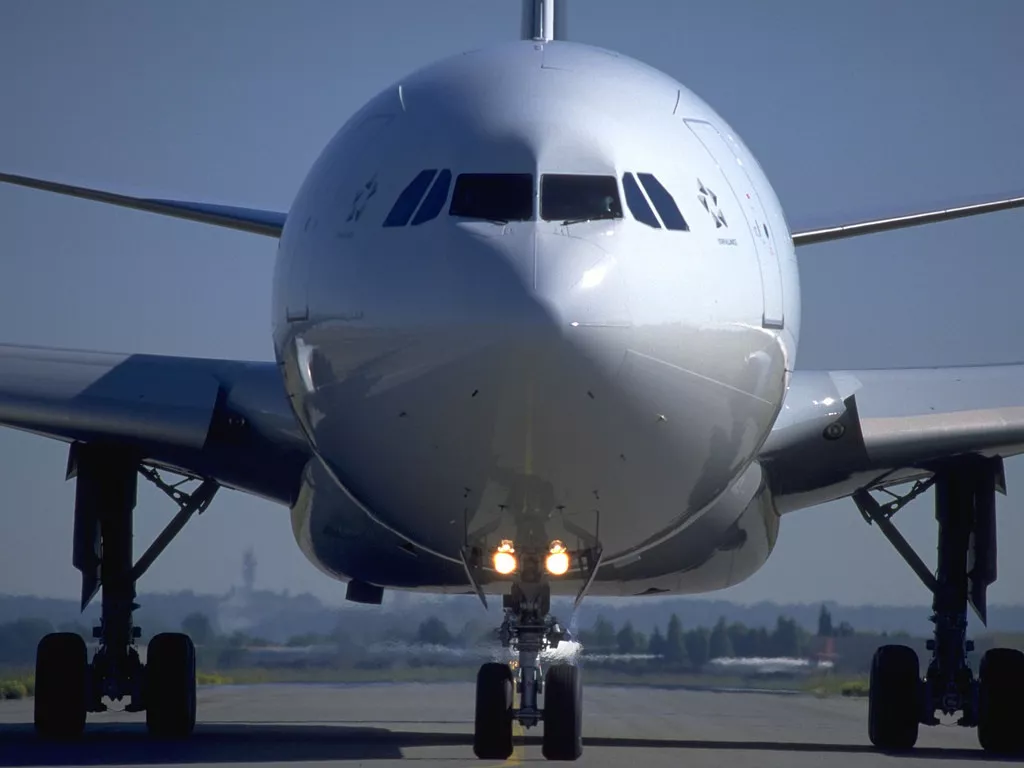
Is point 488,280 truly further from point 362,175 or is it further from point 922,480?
point 922,480

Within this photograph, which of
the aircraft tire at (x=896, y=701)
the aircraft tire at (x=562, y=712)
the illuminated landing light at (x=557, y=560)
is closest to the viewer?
the illuminated landing light at (x=557, y=560)

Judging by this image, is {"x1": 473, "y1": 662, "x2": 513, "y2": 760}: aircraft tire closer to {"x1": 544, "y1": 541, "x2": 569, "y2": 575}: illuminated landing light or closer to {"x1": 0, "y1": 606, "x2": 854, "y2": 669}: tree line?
{"x1": 544, "y1": 541, "x2": 569, "y2": 575}: illuminated landing light

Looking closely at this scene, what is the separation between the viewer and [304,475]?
1627 centimetres

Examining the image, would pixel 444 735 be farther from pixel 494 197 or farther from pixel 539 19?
pixel 494 197

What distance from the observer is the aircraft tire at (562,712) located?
1338 centimetres

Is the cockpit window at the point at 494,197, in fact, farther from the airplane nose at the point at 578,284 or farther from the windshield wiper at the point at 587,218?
the airplane nose at the point at 578,284

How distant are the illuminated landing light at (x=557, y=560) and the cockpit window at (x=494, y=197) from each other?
2.27m

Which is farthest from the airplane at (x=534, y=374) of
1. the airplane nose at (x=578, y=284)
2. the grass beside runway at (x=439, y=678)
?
the grass beside runway at (x=439, y=678)

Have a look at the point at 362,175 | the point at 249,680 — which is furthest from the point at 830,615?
the point at 362,175

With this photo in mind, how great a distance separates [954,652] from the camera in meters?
Result: 17.5

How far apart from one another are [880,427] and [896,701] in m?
2.54

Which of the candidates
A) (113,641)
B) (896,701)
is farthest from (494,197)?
(113,641)

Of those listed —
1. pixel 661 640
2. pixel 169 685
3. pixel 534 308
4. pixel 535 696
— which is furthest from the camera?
pixel 661 640

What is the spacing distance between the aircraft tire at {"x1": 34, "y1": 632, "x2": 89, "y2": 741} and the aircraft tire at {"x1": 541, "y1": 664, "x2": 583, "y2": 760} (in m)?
5.11
